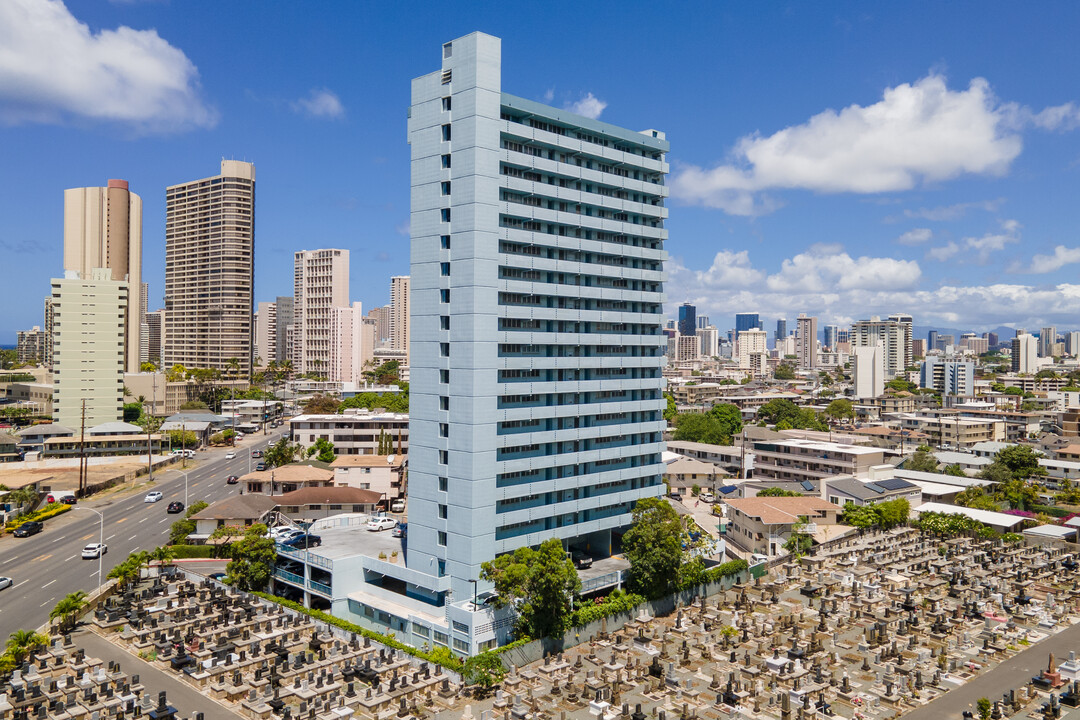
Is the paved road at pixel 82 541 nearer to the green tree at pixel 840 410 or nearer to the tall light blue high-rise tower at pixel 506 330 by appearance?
the tall light blue high-rise tower at pixel 506 330

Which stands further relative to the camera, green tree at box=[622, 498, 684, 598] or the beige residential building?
the beige residential building

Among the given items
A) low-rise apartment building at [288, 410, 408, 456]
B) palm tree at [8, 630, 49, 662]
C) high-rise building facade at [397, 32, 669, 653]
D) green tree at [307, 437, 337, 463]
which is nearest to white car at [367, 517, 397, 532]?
high-rise building facade at [397, 32, 669, 653]

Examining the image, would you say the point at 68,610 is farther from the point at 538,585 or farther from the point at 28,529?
the point at 28,529

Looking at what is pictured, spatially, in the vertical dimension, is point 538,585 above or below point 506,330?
below

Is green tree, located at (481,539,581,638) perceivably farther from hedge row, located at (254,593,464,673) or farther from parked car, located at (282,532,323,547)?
parked car, located at (282,532,323,547)

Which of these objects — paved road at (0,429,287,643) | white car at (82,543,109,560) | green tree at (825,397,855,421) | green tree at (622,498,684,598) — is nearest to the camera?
green tree at (622,498,684,598)

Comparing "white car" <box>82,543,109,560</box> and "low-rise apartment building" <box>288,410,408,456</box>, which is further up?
"low-rise apartment building" <box>288,410,408,456</box>

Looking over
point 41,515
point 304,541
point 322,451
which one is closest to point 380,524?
point 304,541
